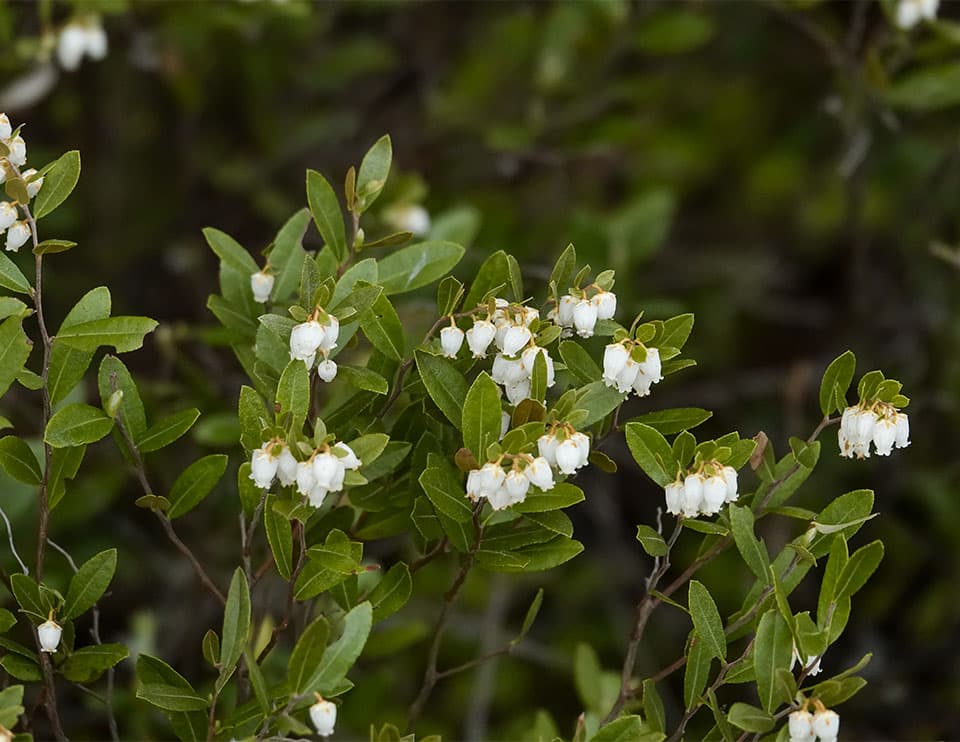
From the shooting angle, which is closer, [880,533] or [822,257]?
[880,533]

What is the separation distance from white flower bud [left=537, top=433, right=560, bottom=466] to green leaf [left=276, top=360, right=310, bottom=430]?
0.23 metres

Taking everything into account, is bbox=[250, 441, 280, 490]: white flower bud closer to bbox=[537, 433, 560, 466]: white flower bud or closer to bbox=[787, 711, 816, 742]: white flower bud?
bbox=[537, 433, 560, 466]: white flower bud

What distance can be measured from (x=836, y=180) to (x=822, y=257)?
0.23 metres

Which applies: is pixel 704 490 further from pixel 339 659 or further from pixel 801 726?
pixel 339 659

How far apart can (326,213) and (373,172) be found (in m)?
0.10

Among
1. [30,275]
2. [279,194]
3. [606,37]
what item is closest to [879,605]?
[606,37]

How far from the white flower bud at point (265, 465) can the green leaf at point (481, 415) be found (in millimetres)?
187

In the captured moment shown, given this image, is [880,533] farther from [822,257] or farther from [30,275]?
[30,275]

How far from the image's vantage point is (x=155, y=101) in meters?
2.80

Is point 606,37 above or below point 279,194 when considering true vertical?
above

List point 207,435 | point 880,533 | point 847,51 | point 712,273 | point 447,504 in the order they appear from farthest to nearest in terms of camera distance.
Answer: point 712,273
point 880,533
point 847,51
point 207,435
point 447,504

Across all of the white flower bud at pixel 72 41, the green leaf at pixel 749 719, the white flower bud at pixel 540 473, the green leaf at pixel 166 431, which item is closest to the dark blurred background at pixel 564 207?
the white flower bud at pixel 72 41

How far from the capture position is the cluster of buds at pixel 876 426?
1.16 meters

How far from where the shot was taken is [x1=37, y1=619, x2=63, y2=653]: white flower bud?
1146 millimetres
